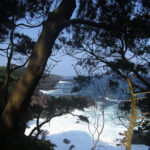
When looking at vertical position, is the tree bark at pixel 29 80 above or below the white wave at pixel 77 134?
above

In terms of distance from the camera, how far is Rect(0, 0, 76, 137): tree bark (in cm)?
224

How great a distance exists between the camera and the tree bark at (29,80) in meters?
2.24

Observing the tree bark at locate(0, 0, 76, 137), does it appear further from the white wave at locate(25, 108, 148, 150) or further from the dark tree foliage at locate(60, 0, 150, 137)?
the white wave at locate(25, 108, 148, 150)

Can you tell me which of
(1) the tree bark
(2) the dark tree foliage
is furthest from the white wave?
(1) the tree bark

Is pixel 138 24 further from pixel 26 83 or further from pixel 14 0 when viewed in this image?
pixel 14 0

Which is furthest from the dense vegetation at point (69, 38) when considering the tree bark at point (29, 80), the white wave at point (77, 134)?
the white wave at point (77, 134)

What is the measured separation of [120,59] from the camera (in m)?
5.18

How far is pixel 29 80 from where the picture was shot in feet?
7.57

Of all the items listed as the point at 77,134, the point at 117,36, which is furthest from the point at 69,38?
the point at 77,134

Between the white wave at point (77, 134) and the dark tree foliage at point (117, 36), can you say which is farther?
the white wave at point (77, 134)

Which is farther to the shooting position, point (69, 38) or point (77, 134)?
point (77, 134)

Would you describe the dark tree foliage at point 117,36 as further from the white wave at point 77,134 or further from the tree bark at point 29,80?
the white wave at point 77,134

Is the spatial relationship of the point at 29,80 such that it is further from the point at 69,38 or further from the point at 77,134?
the point at 77,134

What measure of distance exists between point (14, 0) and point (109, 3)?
2.98 meters
